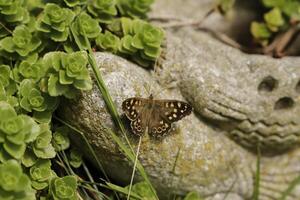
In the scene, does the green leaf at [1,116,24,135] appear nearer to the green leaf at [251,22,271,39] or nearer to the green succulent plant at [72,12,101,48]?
the green succulent plant at [72,12,101,48]

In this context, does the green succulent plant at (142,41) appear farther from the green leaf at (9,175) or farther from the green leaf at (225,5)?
the green leaf at (9,175)

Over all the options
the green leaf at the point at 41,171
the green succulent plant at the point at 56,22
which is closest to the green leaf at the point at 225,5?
the green succulent plant at the point at 56,22

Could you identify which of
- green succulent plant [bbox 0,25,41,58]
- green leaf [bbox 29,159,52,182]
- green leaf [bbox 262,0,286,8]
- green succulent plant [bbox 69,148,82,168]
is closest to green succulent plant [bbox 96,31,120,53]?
green succulent plant [bbox 0,25,41,58]

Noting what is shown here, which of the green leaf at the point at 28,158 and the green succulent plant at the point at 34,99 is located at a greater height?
the green succulent plant at the point at 34,99

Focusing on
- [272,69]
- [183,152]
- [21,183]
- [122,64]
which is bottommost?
[21,183]

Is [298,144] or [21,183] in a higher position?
[298,144]

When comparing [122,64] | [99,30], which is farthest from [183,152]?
[99,30]

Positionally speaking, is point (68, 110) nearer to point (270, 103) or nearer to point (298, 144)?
point (270, 103)
